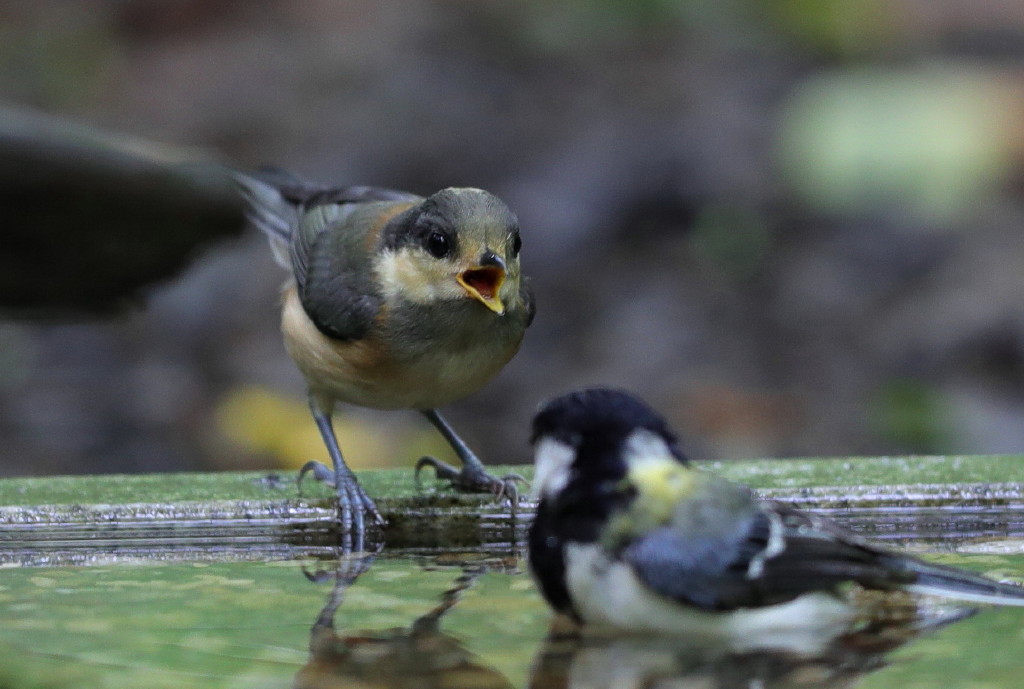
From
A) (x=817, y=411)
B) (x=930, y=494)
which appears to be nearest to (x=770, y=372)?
(x=817, y=411)

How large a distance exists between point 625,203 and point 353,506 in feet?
18.8

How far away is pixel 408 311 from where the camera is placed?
13.6ft

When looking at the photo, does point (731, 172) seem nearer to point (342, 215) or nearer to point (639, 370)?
point (639, 370)

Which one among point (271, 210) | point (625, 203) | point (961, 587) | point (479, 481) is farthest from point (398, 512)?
point (625, 203)

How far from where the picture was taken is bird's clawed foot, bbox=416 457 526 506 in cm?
399

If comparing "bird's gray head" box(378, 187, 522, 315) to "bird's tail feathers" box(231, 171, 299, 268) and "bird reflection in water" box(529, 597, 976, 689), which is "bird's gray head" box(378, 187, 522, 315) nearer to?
"bird's tail feathers" box(231, 171, 299, 268)

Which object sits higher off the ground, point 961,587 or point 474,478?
point 474,478

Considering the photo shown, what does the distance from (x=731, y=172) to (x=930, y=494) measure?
5.92 metres

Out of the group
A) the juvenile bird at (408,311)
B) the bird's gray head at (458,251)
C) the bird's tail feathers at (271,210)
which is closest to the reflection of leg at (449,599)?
the juvenile bird at (408,311)

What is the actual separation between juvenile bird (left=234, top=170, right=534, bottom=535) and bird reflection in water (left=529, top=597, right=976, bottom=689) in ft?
4.04

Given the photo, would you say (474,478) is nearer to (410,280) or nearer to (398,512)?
(398,512)

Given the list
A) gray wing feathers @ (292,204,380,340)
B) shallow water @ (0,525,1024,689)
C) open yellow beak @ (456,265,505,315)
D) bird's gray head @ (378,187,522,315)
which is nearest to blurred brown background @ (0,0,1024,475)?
gray wing feathers @ (292,204,380,340)

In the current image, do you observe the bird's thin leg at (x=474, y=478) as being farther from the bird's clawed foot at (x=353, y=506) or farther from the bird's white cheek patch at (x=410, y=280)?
the bird's white cheek patch at (x=410, y=280)

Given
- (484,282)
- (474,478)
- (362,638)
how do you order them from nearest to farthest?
1. (362,638)
2. (484,282)
3. (474,478)
